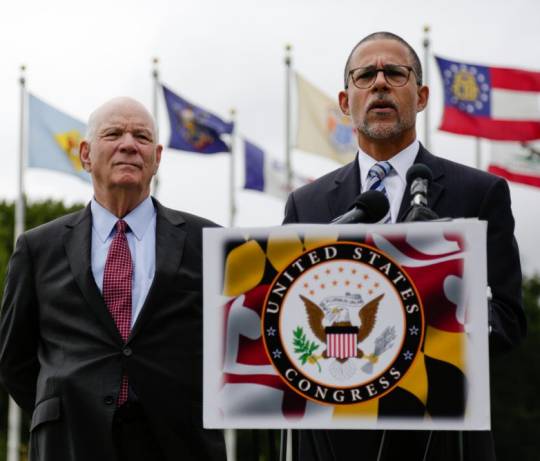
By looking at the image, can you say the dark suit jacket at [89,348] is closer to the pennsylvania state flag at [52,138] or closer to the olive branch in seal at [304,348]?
the olive branch in seal at [304,348]

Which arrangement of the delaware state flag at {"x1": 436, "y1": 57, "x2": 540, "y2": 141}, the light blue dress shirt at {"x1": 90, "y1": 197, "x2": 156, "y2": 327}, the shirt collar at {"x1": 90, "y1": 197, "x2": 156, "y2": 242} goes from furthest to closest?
the delaware state flag at {"x1": 436, "y1": 57, "x2": 540, "y2": 141}, the shirt collar at {"x1": 90, "y1": 197, "x2": 156, "y2": 242}, the light blue dress shirt at {"x1": 90, "y1": 197, "x2": 156, "y2": 327}

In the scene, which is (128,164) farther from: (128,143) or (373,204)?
(373,204)

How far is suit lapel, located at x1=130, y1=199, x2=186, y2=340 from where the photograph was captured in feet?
17.0

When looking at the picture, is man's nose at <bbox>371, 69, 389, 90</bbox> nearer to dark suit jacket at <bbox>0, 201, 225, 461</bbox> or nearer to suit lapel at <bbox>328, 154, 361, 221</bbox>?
suit lapel at <bbox>328, 154, 361, 221</bbox>

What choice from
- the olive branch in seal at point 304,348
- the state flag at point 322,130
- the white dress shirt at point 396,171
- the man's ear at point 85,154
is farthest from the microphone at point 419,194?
the state flag at point 322,130

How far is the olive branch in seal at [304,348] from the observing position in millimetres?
3588

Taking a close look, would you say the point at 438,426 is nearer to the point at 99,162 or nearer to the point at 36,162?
the point at 99,162

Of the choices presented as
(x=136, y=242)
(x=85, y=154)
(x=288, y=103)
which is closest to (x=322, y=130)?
(x=288, y=103)

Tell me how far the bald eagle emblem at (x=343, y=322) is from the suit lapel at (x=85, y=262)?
1792mm

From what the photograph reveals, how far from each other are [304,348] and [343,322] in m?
0.15

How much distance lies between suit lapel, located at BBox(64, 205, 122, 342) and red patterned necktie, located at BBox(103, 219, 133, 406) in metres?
0.04

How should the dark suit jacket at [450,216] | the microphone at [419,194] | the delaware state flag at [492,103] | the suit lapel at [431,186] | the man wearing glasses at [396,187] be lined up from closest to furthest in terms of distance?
the microphone at [419,194]
the dark suit jacket at [450,216]
the man wearing glasses at [396,187]
the suit lapel at [431,186]
the delaware state flag at [492,103]

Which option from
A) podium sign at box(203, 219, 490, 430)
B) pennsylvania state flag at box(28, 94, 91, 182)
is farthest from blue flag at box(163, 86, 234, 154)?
podium sign at box(203, 219, 490, 430)

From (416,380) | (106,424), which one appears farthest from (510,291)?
(106,424)
